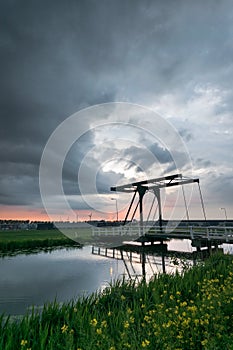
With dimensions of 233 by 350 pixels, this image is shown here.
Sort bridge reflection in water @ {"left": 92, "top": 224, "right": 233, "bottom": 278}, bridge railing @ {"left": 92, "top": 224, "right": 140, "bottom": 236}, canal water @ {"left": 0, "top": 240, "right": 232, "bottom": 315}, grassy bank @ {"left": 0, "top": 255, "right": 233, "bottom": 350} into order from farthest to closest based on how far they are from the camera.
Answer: bridge railing @ {"left": 92, "top": 224, "right": 140, "bottom": 236}
bridge reflection in water @ {"left": 92, "top": 224, "right": 233, "bottom": 278}
canal water @ {"left": 0, "top": 240, "right": 232, "bottom": 315}
grassy bank @ {"left": 0, "top": 255, "right": 233, "bottom": 350}

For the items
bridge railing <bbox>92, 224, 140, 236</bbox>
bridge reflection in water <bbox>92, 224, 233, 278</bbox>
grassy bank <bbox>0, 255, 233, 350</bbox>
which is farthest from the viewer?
bridge railing <bbox>92, 224, 140, 236</bbox>

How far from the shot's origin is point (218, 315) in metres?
4.03

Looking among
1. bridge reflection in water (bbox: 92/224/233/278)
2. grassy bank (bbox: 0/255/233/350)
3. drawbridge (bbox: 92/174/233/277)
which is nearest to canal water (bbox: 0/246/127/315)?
grassy bank (bbox: 0/255/233/350)

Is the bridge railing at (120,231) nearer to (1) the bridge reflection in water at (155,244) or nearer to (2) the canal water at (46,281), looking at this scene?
(1) the bridge reflection in water at (155,244)

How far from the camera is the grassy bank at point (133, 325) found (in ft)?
11.4

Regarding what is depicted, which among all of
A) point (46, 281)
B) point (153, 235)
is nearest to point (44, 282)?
point (46, 281)

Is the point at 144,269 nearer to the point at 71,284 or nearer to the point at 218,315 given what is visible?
the point at 71,284

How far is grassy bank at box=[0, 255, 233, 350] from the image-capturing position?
137 inches

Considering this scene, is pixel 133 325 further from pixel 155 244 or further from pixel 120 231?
pixel 120 231

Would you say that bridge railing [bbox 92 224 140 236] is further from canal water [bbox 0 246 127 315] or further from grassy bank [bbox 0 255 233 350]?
grassy bank [bbox 0 255 233 350]

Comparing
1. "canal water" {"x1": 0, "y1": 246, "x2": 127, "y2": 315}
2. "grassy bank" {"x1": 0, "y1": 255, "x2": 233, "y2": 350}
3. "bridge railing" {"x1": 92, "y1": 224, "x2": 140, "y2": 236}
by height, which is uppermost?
"bridge railing" {"x1": 92, "y1": 224, "x2": 140, "y2": 236}

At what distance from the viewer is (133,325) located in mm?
4250

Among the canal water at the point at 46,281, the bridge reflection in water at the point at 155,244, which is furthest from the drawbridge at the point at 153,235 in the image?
the canal water at the point at 46,281

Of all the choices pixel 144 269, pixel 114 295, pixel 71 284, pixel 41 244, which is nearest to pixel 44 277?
pixel 71 284
